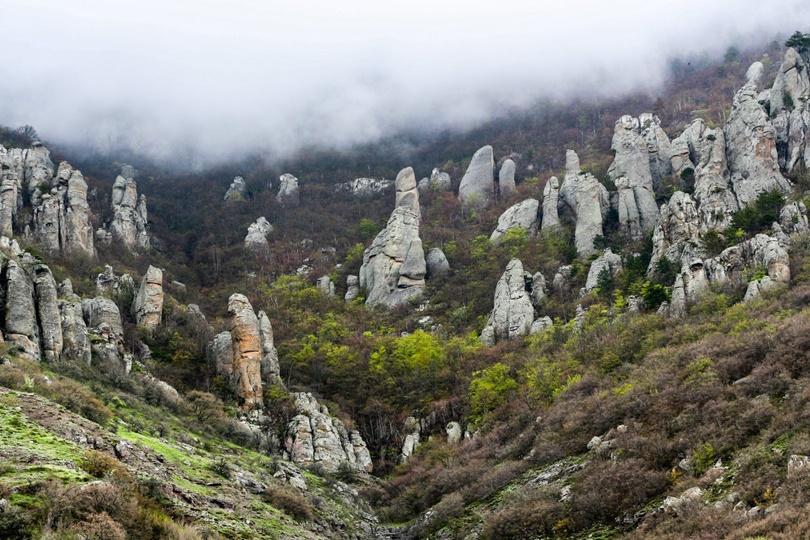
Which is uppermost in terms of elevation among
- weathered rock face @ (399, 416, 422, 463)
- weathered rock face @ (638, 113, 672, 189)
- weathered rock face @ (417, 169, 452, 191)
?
weathered rock face @ (417, 169, 452, 191)

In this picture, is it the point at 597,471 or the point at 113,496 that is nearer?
the point at 113,496

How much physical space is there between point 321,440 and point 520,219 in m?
51.4

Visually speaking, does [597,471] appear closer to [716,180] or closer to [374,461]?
[374,461]

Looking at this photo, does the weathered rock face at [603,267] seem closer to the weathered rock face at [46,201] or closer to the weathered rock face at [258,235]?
the weathered rock face at [258,235]

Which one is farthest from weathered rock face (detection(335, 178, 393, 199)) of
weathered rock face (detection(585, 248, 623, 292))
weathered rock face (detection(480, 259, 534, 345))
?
weathered rock face (detection(585, 248, 623, 292))

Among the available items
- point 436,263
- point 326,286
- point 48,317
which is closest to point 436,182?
point 436,263

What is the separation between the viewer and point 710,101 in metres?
118

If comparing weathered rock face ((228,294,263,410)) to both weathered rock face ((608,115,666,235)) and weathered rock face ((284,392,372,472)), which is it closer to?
weathered rock face ((284,392,372,472))

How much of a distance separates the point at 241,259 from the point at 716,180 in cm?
6925

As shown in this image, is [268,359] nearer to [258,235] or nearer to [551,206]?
[551,206]

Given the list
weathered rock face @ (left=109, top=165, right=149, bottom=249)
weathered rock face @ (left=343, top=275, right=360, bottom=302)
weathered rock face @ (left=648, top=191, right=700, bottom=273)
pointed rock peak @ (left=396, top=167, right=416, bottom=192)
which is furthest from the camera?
pointed rock peak @ (left=396, top=167, right=416, bottom=192)

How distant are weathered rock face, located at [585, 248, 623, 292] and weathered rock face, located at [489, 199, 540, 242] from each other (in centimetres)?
1829

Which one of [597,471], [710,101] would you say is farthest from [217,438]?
[710,101]

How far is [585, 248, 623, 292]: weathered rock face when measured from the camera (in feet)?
223
